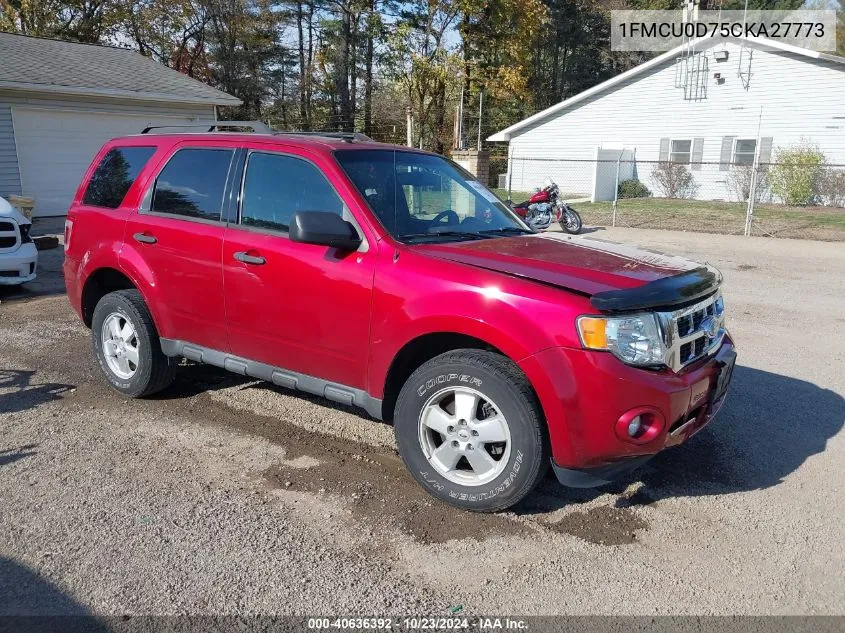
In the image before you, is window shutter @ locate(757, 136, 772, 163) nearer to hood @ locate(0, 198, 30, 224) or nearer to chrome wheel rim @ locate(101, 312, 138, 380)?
hood @ locate(0, 198, 30, 224)

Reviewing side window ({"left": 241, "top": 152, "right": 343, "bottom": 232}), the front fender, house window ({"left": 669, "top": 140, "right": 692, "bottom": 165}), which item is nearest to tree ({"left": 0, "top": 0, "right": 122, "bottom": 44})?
house window ({"left": 669, "top": 140, "right": 692, "bottom": 165})

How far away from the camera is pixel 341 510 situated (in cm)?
358

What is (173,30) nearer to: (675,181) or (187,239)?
(675,181)

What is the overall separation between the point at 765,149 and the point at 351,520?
1025 inches

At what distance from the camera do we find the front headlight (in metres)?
3.11

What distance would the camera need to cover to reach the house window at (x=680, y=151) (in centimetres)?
2683

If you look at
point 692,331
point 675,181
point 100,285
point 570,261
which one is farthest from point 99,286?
point 675,181

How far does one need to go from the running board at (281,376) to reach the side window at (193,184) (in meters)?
0.91

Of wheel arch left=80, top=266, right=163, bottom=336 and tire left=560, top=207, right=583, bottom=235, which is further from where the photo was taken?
tire left=560, top=207, right=583, bottom=235

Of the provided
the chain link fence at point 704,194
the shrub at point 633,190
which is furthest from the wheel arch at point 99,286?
the shrub at point 633,190

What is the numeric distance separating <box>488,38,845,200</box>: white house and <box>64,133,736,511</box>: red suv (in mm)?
18443

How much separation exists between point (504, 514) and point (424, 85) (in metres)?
32.4

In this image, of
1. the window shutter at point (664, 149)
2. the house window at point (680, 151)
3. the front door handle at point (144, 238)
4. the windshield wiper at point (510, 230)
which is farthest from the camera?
the window shutter at point (664, 149)

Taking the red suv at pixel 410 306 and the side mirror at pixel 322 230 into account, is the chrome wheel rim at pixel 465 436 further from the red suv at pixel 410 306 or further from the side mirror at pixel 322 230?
the side mirror at pixel 322 230
